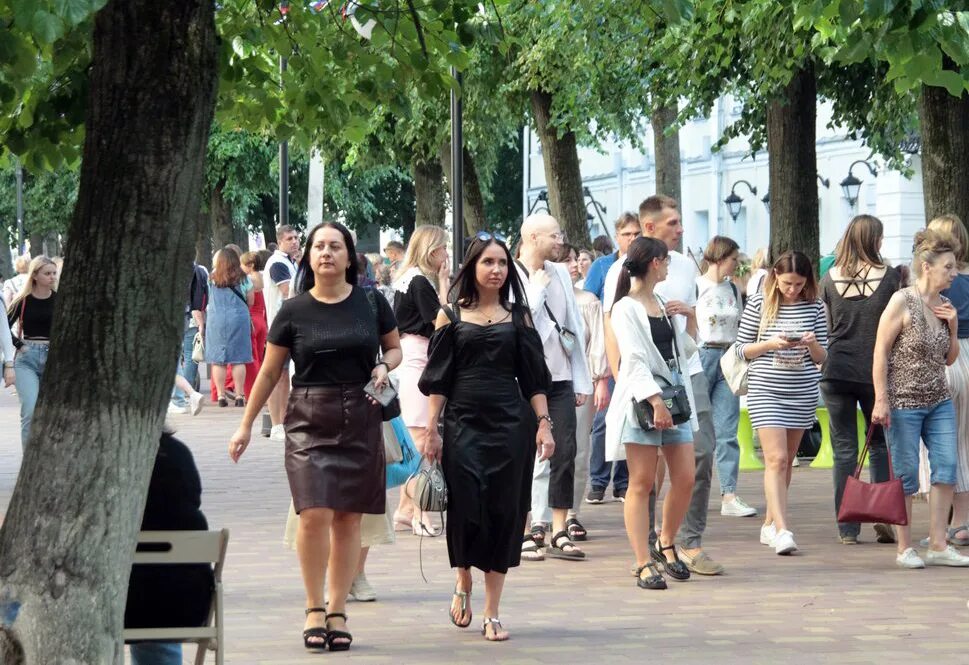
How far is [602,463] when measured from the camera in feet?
42.7

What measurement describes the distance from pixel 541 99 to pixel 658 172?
325cm

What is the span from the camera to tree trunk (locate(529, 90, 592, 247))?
26.6 meters

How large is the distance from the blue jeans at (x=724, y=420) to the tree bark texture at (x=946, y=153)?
3015 millimetres

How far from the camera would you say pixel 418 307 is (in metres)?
11.0

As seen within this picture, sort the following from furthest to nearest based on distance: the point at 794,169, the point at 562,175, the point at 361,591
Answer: the point at 562,175 < the point at 794,169 < the point at 361,591

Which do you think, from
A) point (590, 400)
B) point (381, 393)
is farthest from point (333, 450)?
point (590, 400)

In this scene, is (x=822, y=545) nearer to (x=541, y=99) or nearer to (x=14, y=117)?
(x=14, y=117)

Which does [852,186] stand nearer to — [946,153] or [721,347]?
[946,153]

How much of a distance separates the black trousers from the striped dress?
0.78 feet

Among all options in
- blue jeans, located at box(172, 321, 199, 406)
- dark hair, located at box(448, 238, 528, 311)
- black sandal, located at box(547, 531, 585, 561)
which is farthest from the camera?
blue jeans, located at box(172, 321, 199, 406)

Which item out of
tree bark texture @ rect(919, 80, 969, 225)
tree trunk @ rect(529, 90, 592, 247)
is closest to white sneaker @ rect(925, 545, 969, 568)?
tree bark texture @ rect(919, 80, 969, 225)

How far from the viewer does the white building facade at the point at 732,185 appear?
137 feet

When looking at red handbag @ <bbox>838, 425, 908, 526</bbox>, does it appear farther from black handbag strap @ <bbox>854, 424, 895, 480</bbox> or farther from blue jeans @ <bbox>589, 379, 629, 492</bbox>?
blue jeans @ <bbox>589, 379, 629, 492</bbox>

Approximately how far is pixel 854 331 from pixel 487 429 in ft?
11.1
